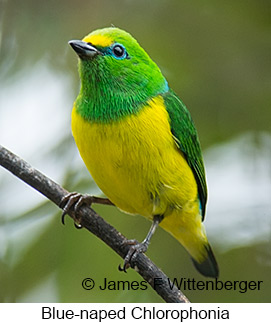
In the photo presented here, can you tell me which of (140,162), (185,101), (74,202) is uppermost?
(185,101)

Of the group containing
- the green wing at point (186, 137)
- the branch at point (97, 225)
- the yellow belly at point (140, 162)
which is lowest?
the branch at point (97, 225)

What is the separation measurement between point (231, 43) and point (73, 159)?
1265 mm

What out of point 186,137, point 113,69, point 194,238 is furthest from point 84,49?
point 194,238

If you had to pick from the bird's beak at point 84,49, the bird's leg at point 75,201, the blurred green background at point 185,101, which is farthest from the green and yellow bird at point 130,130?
the blurred green background at point 185,101

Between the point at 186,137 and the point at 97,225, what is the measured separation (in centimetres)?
77

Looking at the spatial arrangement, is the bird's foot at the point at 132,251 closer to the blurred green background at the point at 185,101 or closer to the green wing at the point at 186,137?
the blurred green background at the point at 185,101

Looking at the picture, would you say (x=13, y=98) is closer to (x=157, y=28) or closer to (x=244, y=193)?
(x=157, y=28)

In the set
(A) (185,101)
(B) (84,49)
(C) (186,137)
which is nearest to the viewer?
(B) (84,49)

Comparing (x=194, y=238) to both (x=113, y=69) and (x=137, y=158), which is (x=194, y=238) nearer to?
(x=137, y=158)

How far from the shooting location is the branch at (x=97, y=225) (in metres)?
2.29

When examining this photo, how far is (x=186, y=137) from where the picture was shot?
9.61ft

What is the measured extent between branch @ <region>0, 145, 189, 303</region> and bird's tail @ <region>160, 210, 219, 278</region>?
0.45 metres

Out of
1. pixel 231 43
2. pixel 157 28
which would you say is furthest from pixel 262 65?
pixel 157 28

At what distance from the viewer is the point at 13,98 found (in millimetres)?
3293
